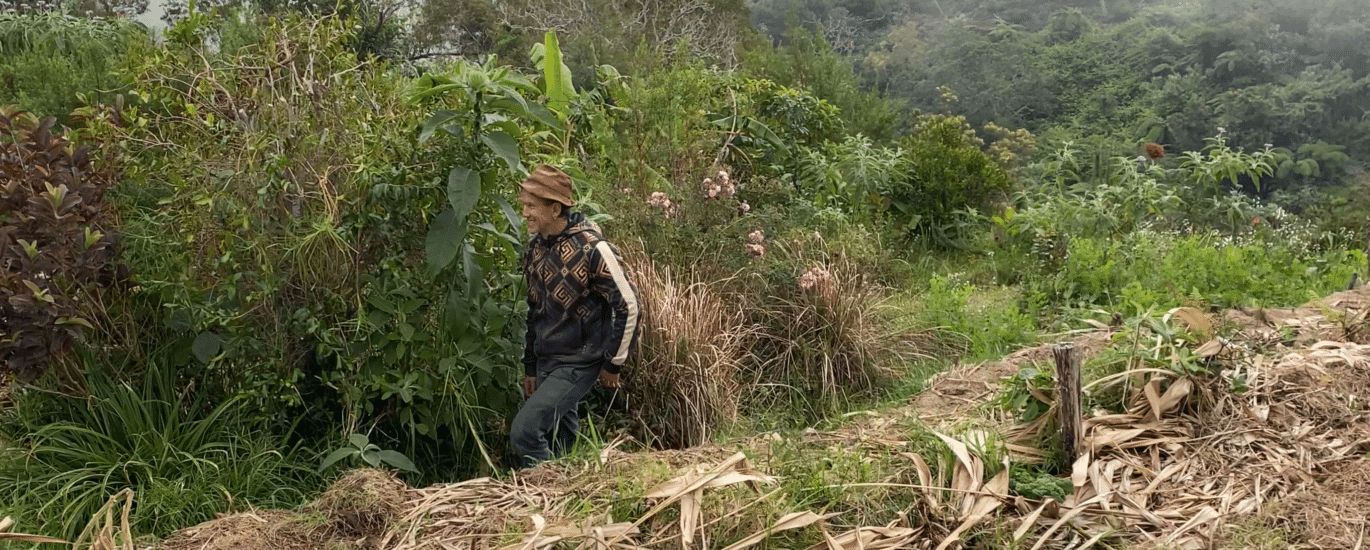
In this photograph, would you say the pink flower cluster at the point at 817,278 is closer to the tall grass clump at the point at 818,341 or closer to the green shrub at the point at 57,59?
the tall grass clump at the point at 818,341

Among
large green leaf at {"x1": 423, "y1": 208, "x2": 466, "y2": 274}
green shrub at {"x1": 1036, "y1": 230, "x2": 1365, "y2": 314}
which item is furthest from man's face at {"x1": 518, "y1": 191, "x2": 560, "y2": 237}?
green shrub at {"x1": 1036, "y1": 230, "x2": 1365, "y2": 314}

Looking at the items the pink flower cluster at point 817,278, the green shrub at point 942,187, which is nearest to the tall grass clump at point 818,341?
the pink flower cluster at point 817,278

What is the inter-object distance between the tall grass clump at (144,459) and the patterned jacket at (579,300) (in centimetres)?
122

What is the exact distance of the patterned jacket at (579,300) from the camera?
4691mm

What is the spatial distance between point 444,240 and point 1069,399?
2542mm

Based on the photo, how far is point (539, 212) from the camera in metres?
4.65

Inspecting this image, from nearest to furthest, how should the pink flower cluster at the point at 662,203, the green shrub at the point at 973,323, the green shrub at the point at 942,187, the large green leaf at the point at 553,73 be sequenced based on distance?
the large green leaf at the point at 553,73 → the pink flower cluster at the point at 662,203 → the green shrub at the point at 973,323 → the green shrub at the point at 942,187

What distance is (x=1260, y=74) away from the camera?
1146 inches

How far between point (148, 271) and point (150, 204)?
0.56 meters

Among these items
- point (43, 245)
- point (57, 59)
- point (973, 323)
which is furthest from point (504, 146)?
point (57, 59)

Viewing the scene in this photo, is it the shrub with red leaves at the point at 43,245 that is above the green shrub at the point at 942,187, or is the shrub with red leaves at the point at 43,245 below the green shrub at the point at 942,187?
above

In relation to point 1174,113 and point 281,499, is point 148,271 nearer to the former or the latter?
point 281,499

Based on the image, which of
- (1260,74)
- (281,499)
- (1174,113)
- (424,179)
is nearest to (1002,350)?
(424,179)

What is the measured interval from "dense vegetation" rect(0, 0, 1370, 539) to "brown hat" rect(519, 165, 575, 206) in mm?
154
